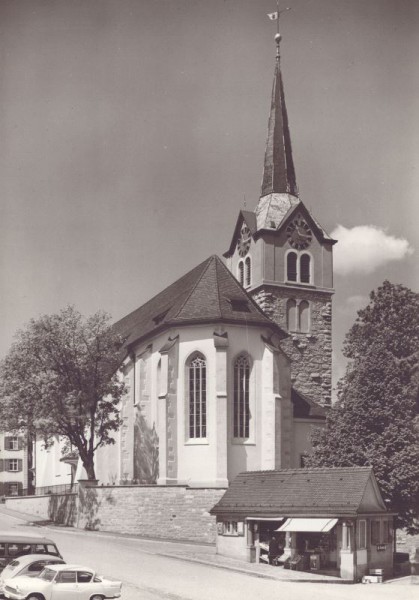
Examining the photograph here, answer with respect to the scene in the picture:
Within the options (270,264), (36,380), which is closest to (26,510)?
(36,380)

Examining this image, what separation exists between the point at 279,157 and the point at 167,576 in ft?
144

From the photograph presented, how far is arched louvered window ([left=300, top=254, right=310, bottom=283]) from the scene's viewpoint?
61969 mm

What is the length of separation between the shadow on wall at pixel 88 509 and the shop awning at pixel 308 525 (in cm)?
1410

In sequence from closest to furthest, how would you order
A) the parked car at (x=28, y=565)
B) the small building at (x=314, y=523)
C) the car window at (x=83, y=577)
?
1. the car window at (x=83, y=577)
2. the parked car at (x=28, y=565)
3. the small building at (x=314, y=523)

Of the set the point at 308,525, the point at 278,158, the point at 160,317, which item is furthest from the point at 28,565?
the point at 278,158

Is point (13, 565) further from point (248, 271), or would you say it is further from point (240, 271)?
point (240, 271)

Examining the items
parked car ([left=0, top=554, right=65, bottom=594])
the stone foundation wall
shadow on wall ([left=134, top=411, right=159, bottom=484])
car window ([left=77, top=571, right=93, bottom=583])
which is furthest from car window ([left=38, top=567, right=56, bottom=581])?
shadow on wall ([left=134, top=411, right=159, bottom=484])

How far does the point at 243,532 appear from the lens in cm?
3167

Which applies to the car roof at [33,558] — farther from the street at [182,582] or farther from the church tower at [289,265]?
the church tower at [289,265]

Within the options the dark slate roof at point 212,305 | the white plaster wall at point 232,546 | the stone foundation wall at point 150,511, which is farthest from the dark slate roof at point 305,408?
the white plaster wall at point 232,546

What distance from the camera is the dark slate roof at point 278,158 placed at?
64688mm

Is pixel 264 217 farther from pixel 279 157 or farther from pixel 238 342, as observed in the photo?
pixel 238 342

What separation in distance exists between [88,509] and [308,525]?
16.2 metres

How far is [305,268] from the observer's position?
62219 millimetres
